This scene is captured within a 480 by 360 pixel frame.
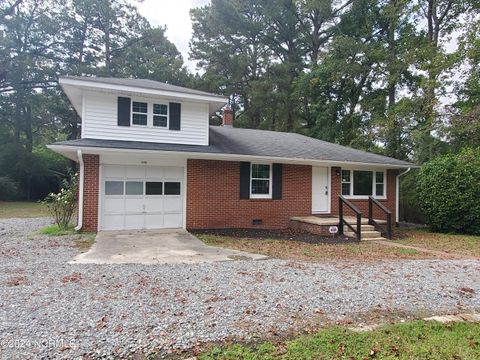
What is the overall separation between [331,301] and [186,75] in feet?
89.3

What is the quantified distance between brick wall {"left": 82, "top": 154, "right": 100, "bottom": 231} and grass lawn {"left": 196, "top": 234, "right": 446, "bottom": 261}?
3323 millimetres

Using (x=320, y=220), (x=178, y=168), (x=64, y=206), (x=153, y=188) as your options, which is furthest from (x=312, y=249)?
(x=64, y=206)

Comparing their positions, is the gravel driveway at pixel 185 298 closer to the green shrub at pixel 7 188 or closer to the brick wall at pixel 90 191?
the brick wall at pixel 90 191

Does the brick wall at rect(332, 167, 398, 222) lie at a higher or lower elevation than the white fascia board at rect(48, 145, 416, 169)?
lower

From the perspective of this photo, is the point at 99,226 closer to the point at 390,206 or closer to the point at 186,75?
the point at 390,206

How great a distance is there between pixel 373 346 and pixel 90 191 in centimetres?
922

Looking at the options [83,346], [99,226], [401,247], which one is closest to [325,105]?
[401,247]

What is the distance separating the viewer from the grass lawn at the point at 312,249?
7.85 m

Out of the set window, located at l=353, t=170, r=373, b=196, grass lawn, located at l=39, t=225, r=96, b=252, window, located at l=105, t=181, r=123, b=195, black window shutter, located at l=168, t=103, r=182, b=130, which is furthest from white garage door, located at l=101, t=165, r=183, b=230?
window, located at l=353, t=170, r=373, b=196

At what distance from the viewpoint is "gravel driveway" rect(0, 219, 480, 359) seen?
3.36 meters

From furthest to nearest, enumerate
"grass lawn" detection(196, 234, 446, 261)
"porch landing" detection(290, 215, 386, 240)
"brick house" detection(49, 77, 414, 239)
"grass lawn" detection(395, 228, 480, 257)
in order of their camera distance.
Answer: "porch landing" detection(290, 215, 386, 240)
"brick house" detection(49, 77, 414, 239)
"grass lawn" detection(395, 228, 480, 257)
"grass lawn" detection(196, 234, 446, 261)

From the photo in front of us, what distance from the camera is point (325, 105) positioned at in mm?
24922

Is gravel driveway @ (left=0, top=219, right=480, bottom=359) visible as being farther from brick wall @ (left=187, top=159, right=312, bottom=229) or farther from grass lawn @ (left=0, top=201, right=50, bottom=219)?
grass lawn @ (left=0, top=201, right=50, bottom=219)

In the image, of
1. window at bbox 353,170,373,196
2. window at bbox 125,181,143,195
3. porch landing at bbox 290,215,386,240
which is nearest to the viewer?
window at bbox 125,181,143,195
